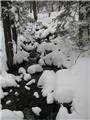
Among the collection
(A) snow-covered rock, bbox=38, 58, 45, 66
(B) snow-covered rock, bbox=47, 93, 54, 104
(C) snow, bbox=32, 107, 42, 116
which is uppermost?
(A) snow-covered rock, bbox=38, 58, 45, 66

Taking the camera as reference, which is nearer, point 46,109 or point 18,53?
point 46,109

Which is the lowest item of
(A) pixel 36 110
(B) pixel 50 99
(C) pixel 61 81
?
(A) pixel 36 110

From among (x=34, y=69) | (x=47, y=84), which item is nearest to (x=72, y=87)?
(x=47, y=84)

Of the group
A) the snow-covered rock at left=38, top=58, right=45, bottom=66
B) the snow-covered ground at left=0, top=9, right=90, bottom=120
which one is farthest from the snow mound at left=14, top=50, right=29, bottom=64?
the snow-covered rock at left=38, top=58, right=45, bottom=66

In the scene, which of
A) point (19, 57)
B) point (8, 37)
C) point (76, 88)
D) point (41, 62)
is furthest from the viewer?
point (19, 57)

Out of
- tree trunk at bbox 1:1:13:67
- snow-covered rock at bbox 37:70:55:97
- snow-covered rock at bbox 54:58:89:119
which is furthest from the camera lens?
tree trunk at bbox 1:1:13:67

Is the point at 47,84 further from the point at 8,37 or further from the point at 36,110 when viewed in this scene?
the point at 8,37

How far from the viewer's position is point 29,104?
26.0 ft

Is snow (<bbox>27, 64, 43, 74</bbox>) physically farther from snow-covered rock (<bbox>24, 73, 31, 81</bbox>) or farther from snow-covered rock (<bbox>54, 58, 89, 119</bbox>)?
snow-covered rock (<bbox>54, 58, 89, 119</bbox>)

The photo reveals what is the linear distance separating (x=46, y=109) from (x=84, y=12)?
3.84 m

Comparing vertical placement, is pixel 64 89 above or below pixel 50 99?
above

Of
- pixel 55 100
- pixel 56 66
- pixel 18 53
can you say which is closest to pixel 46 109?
pixel 55 100

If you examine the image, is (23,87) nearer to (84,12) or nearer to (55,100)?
(55,100)

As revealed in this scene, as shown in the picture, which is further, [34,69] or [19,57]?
[19,57]
